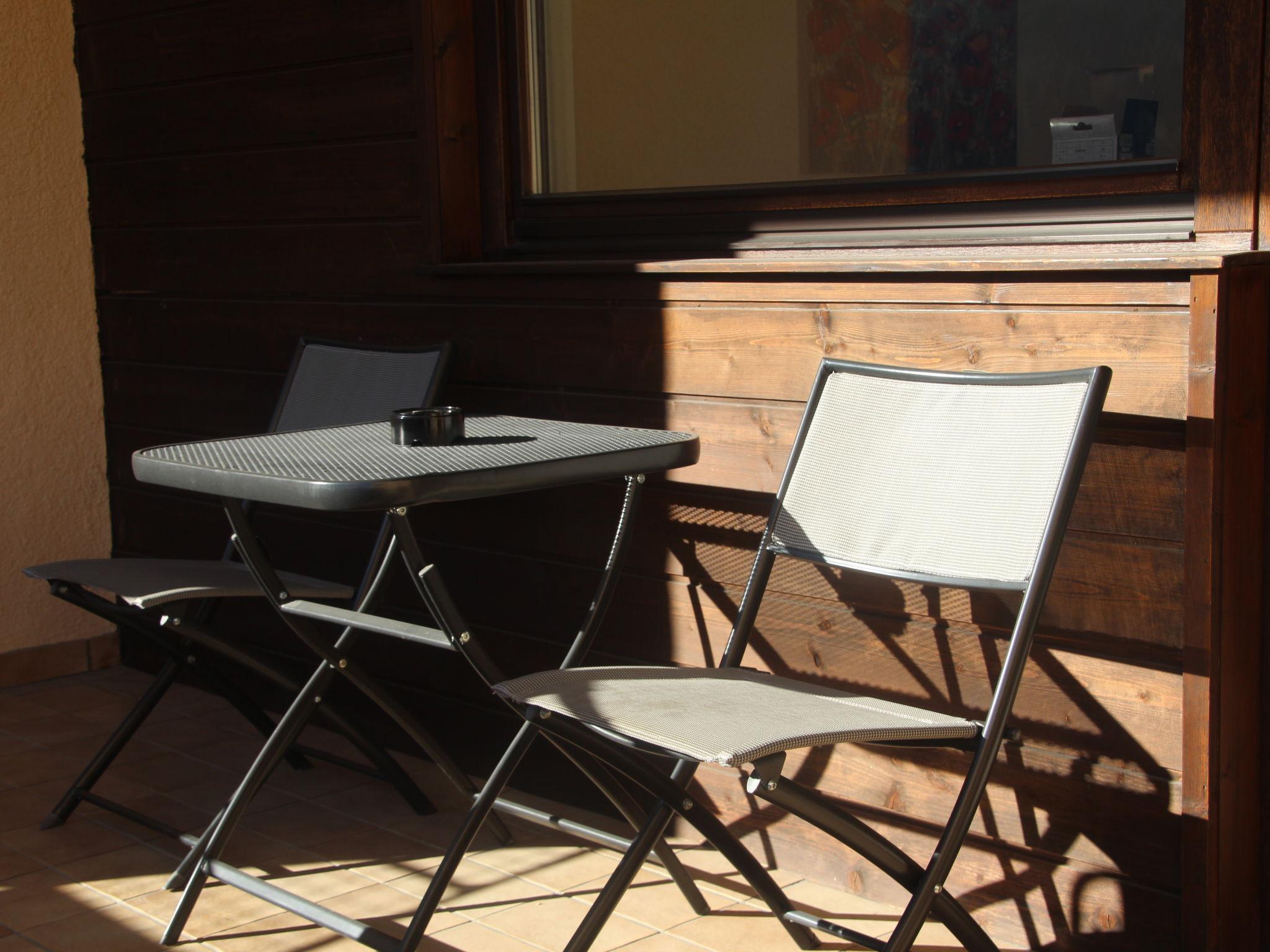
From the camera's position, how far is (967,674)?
2.25 metres

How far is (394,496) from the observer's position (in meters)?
1.86

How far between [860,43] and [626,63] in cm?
60

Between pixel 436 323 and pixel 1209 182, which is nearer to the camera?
pixel 1209 182

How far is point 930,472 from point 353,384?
1376 mm

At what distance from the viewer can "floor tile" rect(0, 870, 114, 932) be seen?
2.42 metres

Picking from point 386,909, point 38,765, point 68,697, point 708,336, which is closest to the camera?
point 386,909

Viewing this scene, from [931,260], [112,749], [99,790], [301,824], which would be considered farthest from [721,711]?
[99,790]

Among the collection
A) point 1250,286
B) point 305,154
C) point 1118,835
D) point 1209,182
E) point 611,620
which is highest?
point 305,154

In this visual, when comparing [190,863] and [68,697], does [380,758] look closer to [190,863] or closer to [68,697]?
[190,863]

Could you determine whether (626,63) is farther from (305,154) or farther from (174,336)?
(174,336)

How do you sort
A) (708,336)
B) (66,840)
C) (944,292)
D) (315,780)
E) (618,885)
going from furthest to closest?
→ (315,780), (66,840), (708,336), (944,292), (618,885)

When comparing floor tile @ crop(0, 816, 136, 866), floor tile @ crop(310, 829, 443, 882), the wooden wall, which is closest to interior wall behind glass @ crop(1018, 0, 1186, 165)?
the wooden wall

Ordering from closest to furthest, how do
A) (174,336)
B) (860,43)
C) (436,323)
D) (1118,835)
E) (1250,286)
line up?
(1250,286) < (1118,835) < (860,43) < (436,323) < (174,336)

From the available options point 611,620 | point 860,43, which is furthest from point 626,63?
point 611,620
